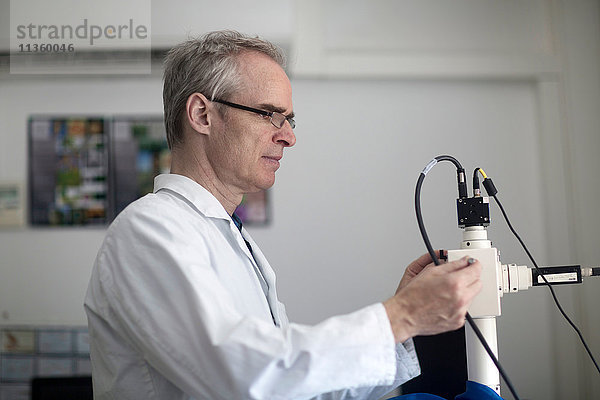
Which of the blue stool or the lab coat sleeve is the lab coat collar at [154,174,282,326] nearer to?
the lab coat sleeve

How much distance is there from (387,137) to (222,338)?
67.1 inches

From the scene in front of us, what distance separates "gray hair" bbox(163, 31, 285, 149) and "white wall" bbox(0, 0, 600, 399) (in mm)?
1030

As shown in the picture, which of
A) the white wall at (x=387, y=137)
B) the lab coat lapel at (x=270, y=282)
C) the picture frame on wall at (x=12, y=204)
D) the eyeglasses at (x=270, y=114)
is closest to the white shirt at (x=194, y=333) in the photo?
the lab coat lapel at (x=270, y=282)

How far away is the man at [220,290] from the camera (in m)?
0.79

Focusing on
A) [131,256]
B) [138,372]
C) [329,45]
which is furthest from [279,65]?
[329,45]

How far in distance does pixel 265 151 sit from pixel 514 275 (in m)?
0.60

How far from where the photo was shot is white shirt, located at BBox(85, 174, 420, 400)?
781 mm

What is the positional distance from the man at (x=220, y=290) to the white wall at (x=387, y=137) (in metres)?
1.01

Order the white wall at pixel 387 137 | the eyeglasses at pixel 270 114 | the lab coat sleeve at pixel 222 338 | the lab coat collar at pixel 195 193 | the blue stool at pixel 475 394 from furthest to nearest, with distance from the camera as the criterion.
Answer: the white wall at pixel 387 137
the eyeglasses at pixel 270 114
the lab coat collar at pixel 195 193
the blue stool at pixel 475 394
the lab coat sleeve at pixel 222 338

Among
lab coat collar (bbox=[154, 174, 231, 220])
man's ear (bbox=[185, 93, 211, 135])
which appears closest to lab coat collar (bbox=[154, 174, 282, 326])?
lab coat collar (bbox=[154, 174, 231, 220])

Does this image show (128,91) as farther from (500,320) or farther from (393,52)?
(500,320)

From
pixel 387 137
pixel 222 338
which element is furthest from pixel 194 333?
pixel 387 137

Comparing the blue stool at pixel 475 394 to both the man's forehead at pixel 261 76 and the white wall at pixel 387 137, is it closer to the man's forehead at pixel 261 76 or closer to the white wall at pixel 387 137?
the man's forehead at pixel 261 76

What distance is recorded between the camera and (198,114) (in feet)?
4.07
